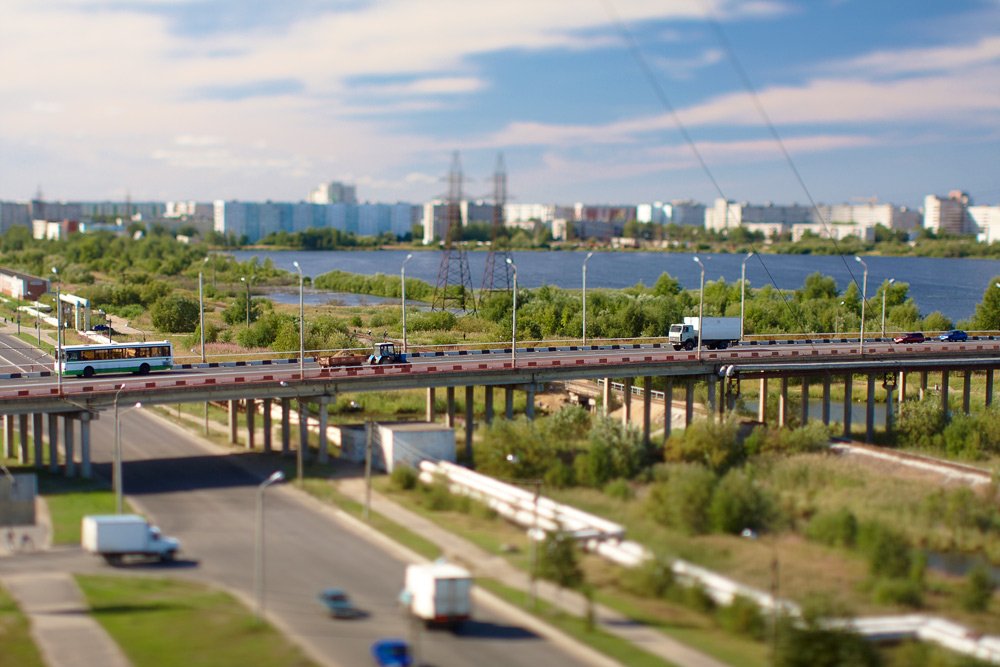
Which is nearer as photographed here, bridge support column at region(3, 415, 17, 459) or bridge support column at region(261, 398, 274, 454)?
bridge support column at region(3, 415, 17, 459)

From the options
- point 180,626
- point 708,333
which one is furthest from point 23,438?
point 708,333

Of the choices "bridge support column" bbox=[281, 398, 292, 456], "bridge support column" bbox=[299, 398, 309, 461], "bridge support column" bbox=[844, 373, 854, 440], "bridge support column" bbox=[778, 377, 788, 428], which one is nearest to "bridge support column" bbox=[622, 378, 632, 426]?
"bridge support column" bbox=[778, 377, 788, 428]

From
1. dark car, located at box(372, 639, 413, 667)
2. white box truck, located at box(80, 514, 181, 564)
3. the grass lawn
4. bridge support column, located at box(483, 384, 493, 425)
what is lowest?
the grass lawn

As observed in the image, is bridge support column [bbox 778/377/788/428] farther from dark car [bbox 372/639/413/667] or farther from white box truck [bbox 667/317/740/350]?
dark car [bbox 372/639/413/667]

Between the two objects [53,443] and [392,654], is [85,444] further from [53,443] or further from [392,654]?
[392,654]

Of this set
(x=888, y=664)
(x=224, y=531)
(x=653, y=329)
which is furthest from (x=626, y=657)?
(x=653, y=329)

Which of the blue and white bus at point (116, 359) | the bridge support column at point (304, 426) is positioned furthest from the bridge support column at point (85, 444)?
the blue and white bus at point (116, 359)
